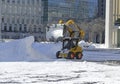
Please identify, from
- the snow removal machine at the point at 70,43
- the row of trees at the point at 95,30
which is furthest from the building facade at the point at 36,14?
the snow removal machine at the point at 70,43

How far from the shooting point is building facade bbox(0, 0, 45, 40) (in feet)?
490

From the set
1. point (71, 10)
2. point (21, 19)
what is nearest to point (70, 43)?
point (21, 19)

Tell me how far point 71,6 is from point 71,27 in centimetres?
13450

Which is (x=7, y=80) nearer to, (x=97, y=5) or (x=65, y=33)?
(x=65, y=33)

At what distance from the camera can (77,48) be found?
3183cm

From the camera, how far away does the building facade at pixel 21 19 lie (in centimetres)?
14944

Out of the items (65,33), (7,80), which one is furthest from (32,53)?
(7,80)

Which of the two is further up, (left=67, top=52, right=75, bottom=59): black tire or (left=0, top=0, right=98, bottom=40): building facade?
(left=0, top=0, right=98, bottom=40): building facade

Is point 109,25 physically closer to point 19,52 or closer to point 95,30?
point 19,52

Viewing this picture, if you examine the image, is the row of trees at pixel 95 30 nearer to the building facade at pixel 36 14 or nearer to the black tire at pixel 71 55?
the building facade at pixel 36 14

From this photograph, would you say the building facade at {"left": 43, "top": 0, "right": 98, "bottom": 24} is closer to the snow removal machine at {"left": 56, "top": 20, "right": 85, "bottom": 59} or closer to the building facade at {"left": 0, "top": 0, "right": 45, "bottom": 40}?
the building facade at {"left": 0, "top": 0, "right": 45, "bottom": 40}

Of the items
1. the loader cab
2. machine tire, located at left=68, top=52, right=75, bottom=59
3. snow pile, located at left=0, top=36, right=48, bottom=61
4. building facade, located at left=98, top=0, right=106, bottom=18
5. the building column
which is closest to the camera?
snow pile, located at left=0, top=36, right=48, bottom=61

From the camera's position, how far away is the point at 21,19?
507 ft

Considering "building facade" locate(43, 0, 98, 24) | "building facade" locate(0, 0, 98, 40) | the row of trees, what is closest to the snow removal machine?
the row of trees
